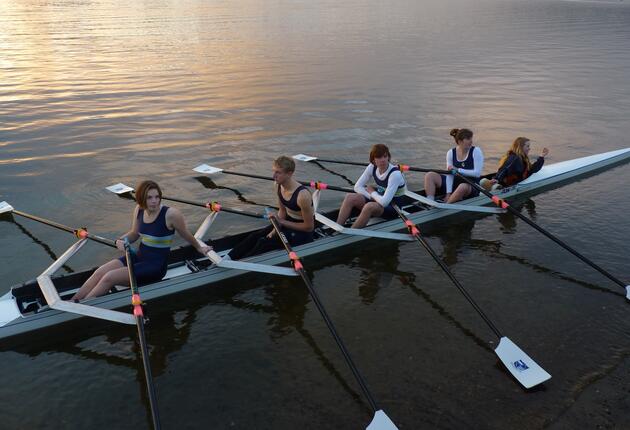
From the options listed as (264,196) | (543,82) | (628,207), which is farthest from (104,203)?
(543,82)

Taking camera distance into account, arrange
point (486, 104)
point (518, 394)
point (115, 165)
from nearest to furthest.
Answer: point (518, 394) → point (115, 165) → point (486, 104)

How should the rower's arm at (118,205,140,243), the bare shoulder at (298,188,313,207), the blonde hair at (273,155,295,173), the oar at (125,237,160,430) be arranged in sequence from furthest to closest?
the bare shoulder at (298,188,313,207) < the blonde hair at (273,155,295,173) < the rower's arm at (118,205,140,243) < the oar at (125,237,160,430)

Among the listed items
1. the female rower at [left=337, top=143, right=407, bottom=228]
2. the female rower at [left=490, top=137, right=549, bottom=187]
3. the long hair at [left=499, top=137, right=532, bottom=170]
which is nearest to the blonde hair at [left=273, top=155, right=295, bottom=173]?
the female rower at [left=337, top=143, right=407, bottom=228]

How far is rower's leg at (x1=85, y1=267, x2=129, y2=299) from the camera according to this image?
6.68 m

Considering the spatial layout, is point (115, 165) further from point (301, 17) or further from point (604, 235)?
point (301, 17)

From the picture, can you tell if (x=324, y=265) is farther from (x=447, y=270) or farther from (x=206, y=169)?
(x=206, y=169)

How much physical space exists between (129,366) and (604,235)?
918 cm

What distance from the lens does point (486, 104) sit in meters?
21.5

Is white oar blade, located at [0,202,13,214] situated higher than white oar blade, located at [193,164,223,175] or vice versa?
white oar blade, located at [0,202,13,214]

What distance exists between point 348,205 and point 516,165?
4.66 metres

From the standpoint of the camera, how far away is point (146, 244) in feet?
23.1

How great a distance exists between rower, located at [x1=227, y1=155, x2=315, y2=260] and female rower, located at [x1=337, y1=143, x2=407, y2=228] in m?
1.10

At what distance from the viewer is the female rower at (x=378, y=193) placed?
880 cm

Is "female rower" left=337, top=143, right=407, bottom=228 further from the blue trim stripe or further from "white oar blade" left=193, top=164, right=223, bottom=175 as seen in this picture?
"white oar blade" left=193, top=164, right=223, bottom=175
